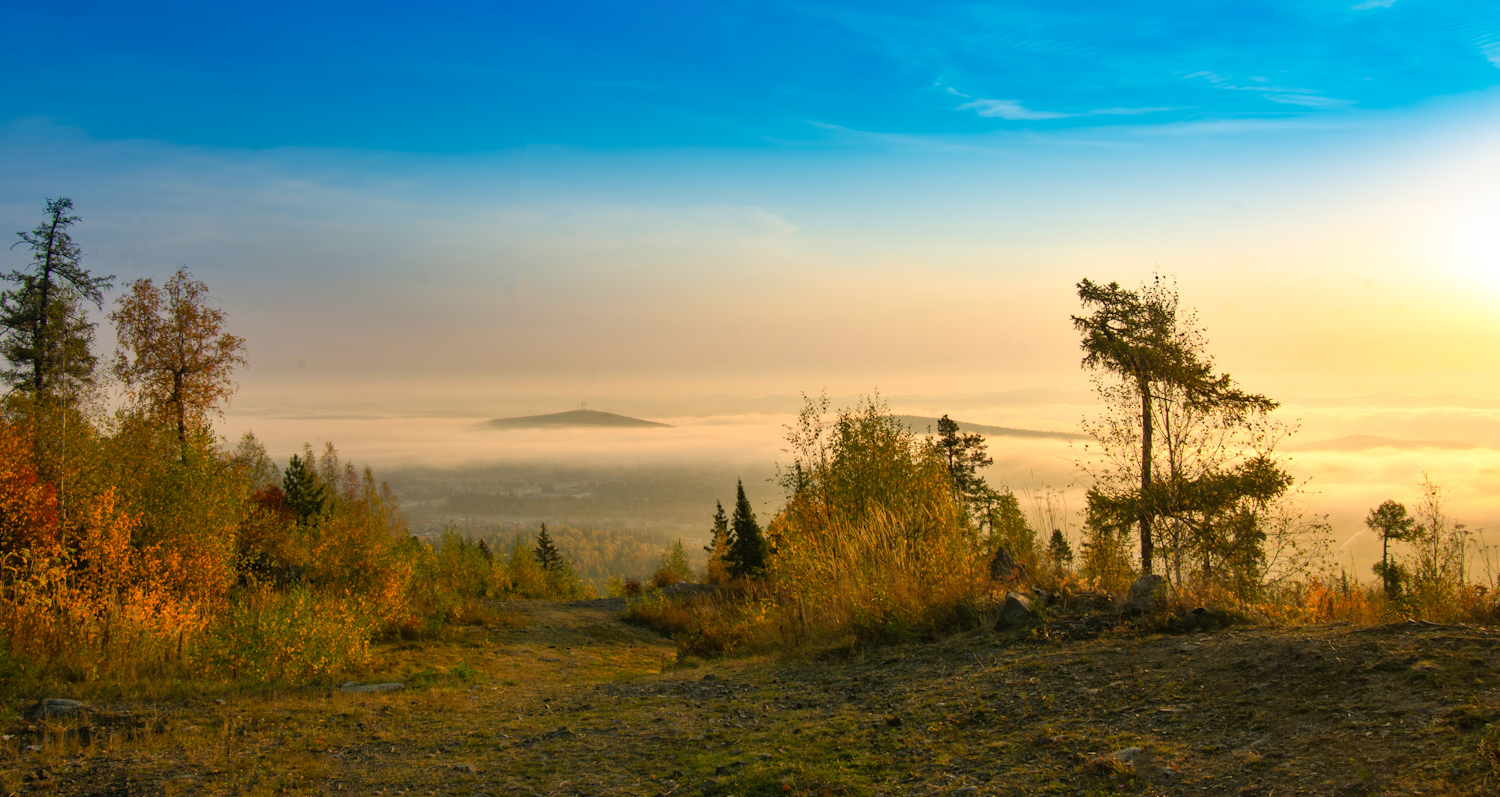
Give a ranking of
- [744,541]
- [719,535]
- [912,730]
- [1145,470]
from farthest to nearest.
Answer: [719,535]
[744,541]
[1145,470]
[912,730]

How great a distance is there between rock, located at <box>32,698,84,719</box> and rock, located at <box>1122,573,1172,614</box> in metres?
11.7

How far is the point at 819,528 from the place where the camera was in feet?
50.0

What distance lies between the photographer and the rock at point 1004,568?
11602 mm

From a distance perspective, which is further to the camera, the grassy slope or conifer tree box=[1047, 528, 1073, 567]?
conifer tree box=[1047, 528, 1073, 567]

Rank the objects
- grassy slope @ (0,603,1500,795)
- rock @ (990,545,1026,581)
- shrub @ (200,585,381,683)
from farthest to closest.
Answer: rock @ (990,545,1026,581) < shrub @ (200,585,381,683) < grassy slope @ (0,603,1500,795)

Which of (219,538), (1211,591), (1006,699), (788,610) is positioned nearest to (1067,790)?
(1006,699)

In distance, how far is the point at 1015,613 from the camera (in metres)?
9.04

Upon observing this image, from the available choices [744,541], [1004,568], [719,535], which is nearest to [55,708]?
[1004,568]

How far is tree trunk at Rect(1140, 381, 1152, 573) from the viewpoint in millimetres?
19719

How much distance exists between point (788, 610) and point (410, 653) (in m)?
9.47

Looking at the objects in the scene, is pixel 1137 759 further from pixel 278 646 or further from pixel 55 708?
pixel 278 646

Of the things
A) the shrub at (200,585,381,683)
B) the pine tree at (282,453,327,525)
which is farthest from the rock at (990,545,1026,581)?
the pine tree at (282,453,327,525)

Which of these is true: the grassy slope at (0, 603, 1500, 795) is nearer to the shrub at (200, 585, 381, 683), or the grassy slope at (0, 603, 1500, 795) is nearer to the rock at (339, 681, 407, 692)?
the rock at (339, 681, 407, 692)

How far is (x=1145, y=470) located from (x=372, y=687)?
19.2m
